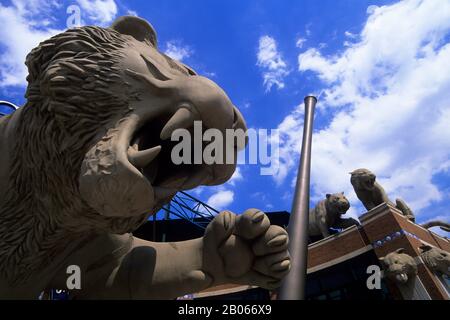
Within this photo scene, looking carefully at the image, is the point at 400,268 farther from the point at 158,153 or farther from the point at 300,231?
the point at 158,153

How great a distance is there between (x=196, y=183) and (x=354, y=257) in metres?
9.30

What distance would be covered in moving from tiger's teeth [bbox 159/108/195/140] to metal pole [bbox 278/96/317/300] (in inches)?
48.7

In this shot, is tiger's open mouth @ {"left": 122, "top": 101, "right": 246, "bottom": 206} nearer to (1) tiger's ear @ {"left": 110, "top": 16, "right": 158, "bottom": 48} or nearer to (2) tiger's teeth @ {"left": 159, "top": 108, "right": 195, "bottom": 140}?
(2) tiger's teeth @ {"left": 159, "top": 108, "right": 195, "bottom": 140}

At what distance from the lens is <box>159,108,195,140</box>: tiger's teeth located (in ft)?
3.62

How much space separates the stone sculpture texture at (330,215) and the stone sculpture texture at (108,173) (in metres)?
9.01

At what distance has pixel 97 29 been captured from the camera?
135 cm

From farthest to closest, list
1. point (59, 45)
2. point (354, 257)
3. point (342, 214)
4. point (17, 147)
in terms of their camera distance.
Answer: point (342, 214), point (354, 257), point (17, 147), point (59, 45)

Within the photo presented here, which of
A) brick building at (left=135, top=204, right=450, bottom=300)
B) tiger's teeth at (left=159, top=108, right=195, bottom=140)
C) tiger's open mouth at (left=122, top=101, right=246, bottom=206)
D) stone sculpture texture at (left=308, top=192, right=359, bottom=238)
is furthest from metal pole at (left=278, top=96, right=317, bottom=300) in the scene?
stone sculpture texture at (left=308, top=192, right=359, bottom=238)

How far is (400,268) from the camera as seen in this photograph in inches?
310

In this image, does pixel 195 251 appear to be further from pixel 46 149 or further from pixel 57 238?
pixel 46 149

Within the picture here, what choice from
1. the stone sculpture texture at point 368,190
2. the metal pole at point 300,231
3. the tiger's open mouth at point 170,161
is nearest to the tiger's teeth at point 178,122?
the tiger's open mouth at point 170,161

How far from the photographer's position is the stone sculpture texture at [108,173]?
110 cm

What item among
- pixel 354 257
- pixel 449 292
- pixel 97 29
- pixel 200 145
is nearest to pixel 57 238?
pixel 200 145

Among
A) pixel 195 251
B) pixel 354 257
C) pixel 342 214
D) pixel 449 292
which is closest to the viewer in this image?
pixel 195 251
